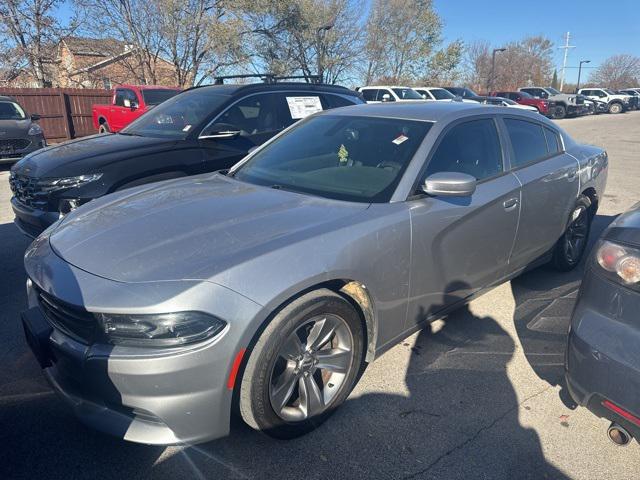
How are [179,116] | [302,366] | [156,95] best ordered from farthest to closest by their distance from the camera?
[156,95]
[179,116]
[302,366]

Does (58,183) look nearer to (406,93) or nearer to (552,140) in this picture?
(552,140)

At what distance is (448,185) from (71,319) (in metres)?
2.05

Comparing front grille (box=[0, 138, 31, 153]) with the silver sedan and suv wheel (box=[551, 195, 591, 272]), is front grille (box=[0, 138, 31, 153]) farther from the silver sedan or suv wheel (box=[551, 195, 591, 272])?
suv wheel (box=[551, 195, 591, 272])

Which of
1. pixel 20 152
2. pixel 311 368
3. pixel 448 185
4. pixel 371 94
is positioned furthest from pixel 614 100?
pixel 311 368

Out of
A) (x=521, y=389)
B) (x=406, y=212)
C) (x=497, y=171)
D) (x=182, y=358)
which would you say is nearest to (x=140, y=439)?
(x=182, y=358)

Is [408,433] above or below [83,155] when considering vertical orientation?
below

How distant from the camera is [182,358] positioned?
1.84 m

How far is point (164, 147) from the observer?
4.74 m

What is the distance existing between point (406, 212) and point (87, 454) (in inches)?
81.1

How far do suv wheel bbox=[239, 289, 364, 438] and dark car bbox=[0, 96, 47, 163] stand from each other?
426 inches

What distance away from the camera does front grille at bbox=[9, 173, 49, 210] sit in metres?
4.17

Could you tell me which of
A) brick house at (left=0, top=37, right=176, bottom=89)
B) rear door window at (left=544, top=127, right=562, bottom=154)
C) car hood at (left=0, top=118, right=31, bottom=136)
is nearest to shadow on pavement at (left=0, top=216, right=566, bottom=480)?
rear door window at (left=544, top=127, right=562, bottom=154)

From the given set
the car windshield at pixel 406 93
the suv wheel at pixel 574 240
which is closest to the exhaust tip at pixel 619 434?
the suv wheel at pixel 574 240

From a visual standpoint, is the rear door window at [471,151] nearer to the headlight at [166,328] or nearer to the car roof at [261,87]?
the headlight at [166,328]
